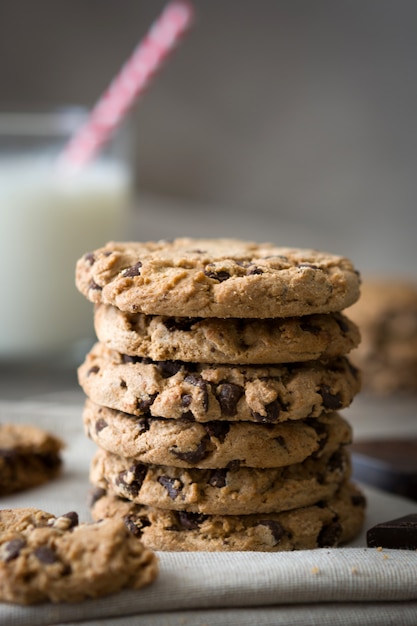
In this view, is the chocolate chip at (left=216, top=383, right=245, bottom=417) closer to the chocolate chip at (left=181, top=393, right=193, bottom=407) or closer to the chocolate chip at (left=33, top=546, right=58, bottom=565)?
the chocolate chip at (left=181, top=393, right=193, bottom=407)

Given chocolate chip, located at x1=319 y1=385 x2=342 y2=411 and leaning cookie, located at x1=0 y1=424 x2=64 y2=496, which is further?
leaning cookie, located at x1=0 y1=424 x2=64 y2=496

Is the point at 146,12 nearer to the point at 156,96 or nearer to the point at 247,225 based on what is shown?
the point at 156,96

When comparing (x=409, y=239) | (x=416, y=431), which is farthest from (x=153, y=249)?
(x=409, y=239)

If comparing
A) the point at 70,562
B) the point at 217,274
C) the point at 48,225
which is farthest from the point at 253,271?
the point at 48,225

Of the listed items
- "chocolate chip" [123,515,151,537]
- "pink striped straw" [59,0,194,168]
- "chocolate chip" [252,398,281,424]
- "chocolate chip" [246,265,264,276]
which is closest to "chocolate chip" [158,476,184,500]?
"chocolate chip" [123,515,151,537]

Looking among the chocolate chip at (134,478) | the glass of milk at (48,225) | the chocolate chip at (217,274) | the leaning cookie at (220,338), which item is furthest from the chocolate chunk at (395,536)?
the glass of milk at (48,225)

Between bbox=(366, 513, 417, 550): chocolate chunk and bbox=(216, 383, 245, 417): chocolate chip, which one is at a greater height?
bbox=(216, 383, 245, 417): chocolate chip

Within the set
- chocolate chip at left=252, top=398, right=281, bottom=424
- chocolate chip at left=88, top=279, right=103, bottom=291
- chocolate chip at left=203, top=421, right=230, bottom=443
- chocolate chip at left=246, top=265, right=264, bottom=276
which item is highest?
chocolate chip at left=246, top=265, right=264, bottom=276

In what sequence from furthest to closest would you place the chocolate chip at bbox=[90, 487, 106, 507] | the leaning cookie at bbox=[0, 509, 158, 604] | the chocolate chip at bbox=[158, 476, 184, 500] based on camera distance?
the chocolate chip at bbox=[90, 487, 106, 507] → the chocolate chip at bbox=[158, 476, 184, 500] → the leaning cookie at bbox=[0, 509, 158, 604]
